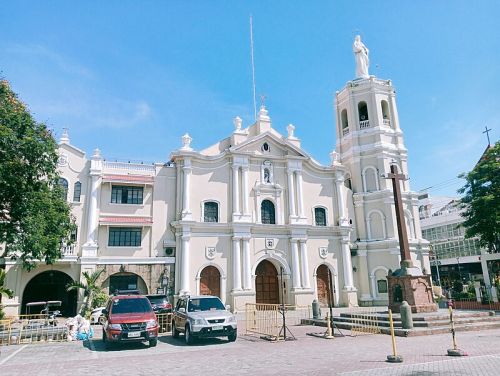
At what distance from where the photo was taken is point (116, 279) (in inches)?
951

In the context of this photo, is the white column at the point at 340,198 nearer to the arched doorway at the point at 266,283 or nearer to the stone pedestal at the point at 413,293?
the arched doorway at the point at 266,283

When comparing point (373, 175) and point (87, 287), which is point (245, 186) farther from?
point (87, 287)

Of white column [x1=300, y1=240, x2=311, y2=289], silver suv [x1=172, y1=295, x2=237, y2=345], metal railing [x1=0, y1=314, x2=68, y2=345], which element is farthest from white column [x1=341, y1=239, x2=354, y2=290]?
metal railing [x1=0, y1=314, x2=68, y2=345]

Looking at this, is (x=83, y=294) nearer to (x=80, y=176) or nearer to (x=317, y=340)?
(x=80, y=176)

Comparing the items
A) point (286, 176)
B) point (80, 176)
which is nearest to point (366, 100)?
point (286, 176)

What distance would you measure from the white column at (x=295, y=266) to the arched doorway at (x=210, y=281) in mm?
5437

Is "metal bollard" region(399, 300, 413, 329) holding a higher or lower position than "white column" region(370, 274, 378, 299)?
lower

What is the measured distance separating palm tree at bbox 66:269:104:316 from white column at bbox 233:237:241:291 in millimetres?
8455

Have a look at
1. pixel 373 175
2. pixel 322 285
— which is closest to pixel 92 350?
pixel 322 285

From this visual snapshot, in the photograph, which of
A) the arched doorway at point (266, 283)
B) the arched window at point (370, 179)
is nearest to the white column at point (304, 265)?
the arched doorway at point (266, 283)

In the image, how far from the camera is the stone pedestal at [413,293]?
1736 cm

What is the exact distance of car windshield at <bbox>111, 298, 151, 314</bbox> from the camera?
44.3ft

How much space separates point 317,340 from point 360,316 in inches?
171

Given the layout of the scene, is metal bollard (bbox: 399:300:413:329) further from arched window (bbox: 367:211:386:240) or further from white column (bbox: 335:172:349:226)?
arched window (bbox: 367:211:386:240)
